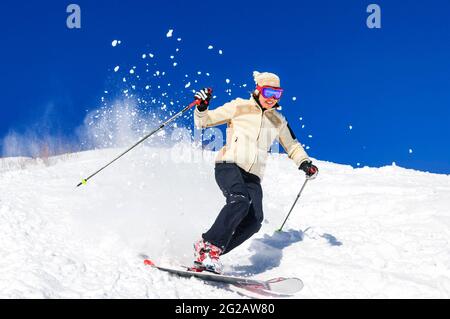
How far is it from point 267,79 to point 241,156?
91 centimetres

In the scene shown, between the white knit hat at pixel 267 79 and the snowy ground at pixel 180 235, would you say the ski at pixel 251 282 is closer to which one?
the snowy ground at pixel 180 235

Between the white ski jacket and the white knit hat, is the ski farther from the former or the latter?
the white knit hat

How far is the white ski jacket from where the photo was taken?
18.2 ft

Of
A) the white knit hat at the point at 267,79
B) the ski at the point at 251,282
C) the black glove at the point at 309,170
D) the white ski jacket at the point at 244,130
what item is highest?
the white knit hat at the point at 267,79

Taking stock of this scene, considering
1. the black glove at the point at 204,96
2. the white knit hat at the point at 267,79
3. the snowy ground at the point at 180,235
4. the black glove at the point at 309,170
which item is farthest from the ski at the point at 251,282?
the white knit hat at the point at 267,79

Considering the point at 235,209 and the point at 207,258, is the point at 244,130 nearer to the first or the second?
the point at 235,209

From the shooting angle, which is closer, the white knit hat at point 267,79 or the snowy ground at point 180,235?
the snowy ground at point 180,235

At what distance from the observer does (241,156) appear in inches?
218

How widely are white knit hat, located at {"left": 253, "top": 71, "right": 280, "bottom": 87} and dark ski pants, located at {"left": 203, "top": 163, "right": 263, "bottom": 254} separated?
980mm

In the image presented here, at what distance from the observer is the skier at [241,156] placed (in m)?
5.10

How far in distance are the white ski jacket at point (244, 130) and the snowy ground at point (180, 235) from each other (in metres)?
1.17

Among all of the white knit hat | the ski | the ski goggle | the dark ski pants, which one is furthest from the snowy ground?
the white knit hat

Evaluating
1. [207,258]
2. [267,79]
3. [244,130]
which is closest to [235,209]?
[207,258]

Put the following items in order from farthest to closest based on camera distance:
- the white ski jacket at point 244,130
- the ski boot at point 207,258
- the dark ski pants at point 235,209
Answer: the white ski jacket at point 244,130 < the dark ski pants at point 235,209 < the ski boot at point 207,258
